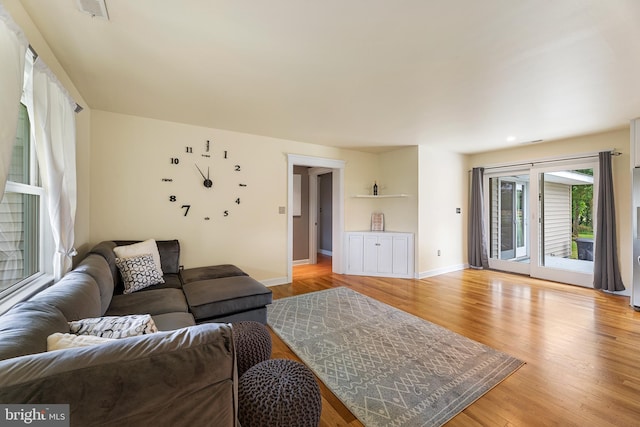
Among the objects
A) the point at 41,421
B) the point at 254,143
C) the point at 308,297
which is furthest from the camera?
the point at 254,143

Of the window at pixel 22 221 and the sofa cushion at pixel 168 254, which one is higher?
the window at pixel 22 221

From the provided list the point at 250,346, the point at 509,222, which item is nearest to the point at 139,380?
the point at 250,346

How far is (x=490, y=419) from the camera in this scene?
159 centimetres

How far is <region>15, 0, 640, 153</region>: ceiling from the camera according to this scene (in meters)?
1.53

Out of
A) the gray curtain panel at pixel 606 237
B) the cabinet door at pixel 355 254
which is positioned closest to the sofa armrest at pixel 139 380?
the cabinet door at pixel 355 254

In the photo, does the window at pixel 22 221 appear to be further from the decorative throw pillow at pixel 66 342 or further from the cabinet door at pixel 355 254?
the cabinet door at pixel 355 254

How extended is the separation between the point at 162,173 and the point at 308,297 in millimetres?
2516

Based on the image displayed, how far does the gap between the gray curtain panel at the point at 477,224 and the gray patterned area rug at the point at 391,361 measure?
308cm

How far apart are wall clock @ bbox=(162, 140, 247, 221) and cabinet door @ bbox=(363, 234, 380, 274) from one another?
2.38 meters

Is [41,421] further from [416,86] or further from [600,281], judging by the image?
Result: [600,281]

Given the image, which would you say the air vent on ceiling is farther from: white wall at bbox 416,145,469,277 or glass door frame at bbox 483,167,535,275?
glass door frame at bbox 483,167,535,275

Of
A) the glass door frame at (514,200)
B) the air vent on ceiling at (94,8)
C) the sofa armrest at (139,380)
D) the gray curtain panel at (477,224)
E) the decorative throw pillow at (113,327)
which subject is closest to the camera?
the sofa armrest at (139,380)

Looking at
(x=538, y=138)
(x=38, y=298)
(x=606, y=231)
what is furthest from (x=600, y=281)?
(x=38, y=298)

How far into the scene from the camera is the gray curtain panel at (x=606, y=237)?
12.3 feet
